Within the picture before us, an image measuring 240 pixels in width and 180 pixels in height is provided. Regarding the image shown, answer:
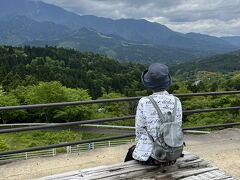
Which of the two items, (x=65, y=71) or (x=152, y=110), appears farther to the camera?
(x=65, y=71)

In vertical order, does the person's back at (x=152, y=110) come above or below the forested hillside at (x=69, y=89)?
above

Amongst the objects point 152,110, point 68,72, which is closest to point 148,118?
point 152,110

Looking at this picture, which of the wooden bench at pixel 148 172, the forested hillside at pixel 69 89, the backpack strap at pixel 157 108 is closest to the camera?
the wooden bench at pixel 148 172

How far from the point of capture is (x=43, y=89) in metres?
69.6

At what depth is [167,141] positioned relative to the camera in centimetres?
354

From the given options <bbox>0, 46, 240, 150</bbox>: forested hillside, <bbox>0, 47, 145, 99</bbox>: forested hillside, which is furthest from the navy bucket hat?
<bbox>0, 47, 145, 99</bbox>: forested hillside

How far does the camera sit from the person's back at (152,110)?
3.70 m

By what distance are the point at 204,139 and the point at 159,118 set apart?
518cm

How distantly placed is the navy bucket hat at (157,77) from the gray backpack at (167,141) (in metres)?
0.28

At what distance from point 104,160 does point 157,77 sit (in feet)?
11.9

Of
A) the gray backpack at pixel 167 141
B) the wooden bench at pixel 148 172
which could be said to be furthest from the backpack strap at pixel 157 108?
the wooden bench at pixel 148 172

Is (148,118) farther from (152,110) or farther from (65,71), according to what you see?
(65,71)

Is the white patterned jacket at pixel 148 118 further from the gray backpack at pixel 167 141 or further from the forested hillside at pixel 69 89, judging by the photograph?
the forested hillside at pixel 69 89

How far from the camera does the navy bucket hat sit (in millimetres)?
3725
